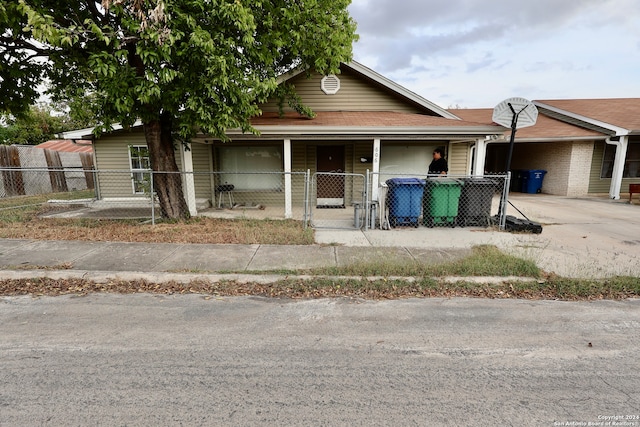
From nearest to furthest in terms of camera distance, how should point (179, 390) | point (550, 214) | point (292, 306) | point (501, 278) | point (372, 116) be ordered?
point (179, 390)
point (292, 306)
point (501, 278)
point (550, 214)
point (372, 116)

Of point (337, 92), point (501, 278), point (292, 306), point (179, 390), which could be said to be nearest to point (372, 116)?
point (337, 92)

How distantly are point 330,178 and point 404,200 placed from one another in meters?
4.64

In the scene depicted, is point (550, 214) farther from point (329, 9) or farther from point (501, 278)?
point (329, 9)

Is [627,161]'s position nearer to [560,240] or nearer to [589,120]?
[589,120]

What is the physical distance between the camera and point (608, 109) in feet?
50.0

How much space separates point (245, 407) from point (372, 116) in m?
9.58

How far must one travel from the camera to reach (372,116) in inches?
404

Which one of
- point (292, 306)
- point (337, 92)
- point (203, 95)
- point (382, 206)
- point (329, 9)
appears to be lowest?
point (292, 306)

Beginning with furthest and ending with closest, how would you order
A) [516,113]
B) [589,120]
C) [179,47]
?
1. [589,120]
2. [516,113]
3. [179,47]

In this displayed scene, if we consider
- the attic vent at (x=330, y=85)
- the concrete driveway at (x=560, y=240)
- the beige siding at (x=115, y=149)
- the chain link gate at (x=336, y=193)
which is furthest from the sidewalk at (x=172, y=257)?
the attic vent at (x=330, y=85)

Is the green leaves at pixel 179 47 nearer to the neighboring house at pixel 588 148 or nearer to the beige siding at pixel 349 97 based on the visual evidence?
the beige siding at pixel 349 97

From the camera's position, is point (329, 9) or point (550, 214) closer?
point (329, 9)

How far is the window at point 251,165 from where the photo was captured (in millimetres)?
11242

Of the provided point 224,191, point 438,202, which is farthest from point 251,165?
point 438,202
